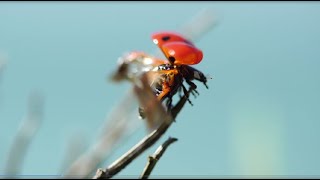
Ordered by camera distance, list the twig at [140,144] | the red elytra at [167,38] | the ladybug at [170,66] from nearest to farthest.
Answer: the twig at [140,144], the ladybug at [170,66], the red elytra at [167,38]

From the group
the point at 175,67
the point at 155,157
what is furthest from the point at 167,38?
the point at 155,157

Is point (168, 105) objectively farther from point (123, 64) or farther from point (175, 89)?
point (123, 64)

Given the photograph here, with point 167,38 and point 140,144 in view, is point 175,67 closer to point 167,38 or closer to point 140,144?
point 167,38

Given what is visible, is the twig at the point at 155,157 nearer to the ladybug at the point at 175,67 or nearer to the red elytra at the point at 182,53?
the ladybug at the point at 175,67

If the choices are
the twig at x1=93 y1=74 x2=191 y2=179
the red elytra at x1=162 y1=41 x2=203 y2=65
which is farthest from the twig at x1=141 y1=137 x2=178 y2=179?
the red elytra at x1=162 y1=41 x2=203 y2=65

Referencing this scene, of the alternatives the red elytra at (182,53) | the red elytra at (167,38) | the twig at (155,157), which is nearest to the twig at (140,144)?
the twig at (155,157)

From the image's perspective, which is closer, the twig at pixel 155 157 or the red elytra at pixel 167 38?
the twig at pixel 155 157
